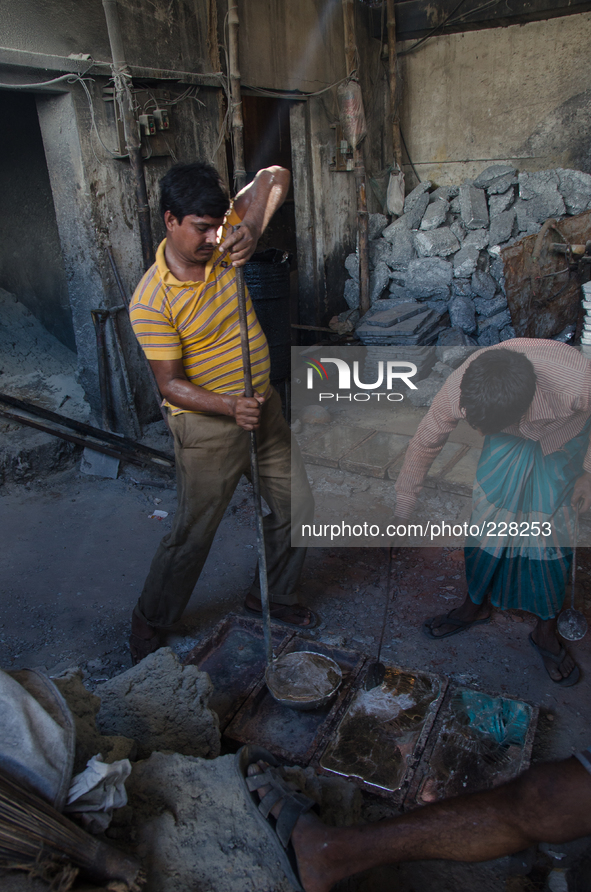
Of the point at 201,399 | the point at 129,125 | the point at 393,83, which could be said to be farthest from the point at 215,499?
the point at 393,83

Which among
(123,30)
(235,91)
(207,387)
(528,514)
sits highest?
Answer: (123,30)

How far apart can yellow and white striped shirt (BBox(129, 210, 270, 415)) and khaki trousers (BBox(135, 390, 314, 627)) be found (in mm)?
167

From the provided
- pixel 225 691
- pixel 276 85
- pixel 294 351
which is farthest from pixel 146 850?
pixel 276 85

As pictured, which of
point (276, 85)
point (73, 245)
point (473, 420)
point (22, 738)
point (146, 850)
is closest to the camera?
point (22, 738)

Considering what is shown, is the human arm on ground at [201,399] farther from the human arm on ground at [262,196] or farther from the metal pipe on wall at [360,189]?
the metal pipe on wall at [360,189]

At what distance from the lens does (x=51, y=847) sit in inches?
55.3

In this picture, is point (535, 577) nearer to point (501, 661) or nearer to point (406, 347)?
point (501, 661)

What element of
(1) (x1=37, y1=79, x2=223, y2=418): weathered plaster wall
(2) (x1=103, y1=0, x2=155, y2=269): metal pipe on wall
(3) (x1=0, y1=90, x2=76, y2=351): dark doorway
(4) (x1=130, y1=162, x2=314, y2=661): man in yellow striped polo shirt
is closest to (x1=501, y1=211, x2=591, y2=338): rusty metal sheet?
(1) (x1=37, y1=79, x2=223, y2=418): weathered plaster wall

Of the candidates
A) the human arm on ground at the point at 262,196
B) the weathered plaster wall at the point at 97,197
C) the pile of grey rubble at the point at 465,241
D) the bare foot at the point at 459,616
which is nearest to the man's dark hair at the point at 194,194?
the human arm on ground at the point at 262,196

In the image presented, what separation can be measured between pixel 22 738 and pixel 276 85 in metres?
6.22

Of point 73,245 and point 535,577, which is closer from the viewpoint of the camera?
point 535,577

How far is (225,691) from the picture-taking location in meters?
2.74

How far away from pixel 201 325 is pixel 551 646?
2.10 metres

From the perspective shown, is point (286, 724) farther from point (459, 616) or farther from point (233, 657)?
point (459, 616)
